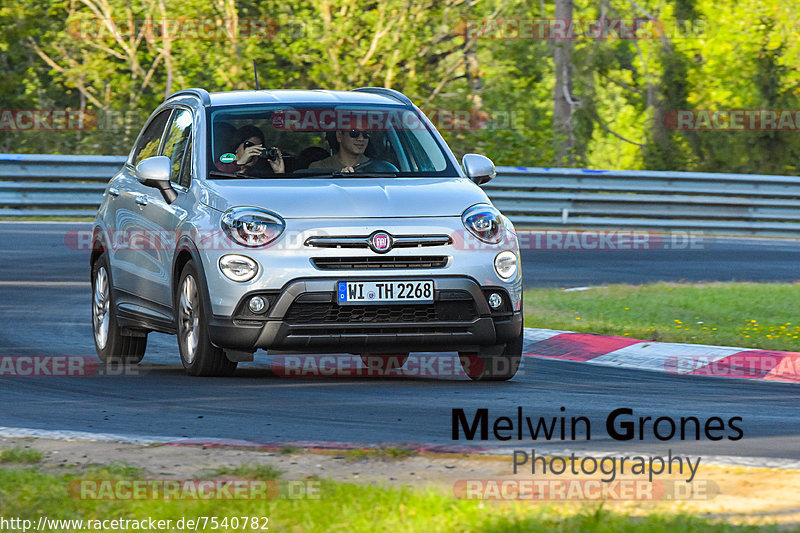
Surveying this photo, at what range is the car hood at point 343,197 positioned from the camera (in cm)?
857

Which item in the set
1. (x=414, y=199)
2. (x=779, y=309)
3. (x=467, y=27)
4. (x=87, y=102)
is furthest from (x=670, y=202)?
(x=414, y=199)

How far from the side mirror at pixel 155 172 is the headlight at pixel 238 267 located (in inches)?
37.9

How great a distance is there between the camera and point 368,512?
5.14m

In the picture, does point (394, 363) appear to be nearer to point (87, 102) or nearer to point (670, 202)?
point (670, 202)

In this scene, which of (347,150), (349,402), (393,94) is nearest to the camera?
(349,402)

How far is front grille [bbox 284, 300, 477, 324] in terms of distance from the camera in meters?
8.45

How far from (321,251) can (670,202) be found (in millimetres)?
15392
